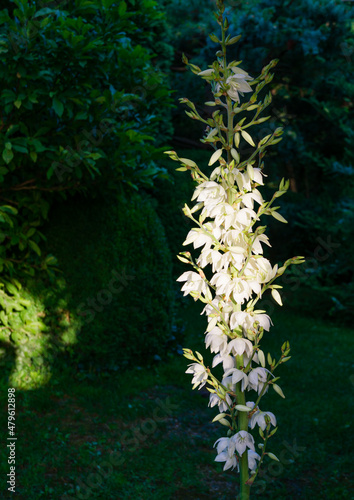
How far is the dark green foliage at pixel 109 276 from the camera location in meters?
5.56

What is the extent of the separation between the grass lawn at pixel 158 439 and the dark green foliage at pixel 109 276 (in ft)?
1.08

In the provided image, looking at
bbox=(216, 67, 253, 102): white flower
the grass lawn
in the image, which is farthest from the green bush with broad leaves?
bbox=(216, 67, 253, 102): white flower

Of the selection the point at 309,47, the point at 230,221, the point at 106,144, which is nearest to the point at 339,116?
the point at 309,47

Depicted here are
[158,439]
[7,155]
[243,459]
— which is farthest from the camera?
[158,439]

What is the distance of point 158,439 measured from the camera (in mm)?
4750

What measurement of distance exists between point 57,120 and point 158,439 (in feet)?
10.0

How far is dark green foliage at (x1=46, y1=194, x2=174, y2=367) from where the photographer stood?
5562 mm

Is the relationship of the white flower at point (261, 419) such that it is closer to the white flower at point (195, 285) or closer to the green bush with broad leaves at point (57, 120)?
the white flower at point (195, 285)

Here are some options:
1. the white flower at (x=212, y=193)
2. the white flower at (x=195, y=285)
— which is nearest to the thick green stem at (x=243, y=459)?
the white flower at (x=195, y=285)

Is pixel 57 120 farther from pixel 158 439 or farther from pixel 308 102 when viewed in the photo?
pixel 308 102

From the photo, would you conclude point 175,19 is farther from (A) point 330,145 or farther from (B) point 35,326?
(B) point 35,326

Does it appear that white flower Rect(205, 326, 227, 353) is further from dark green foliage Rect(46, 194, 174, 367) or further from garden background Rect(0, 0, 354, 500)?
dark green foliage Rect(46, 194, 174, 367)

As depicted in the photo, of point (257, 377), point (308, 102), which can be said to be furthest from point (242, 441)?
point (308, 102)

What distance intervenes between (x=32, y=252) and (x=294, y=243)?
23.4 feet
